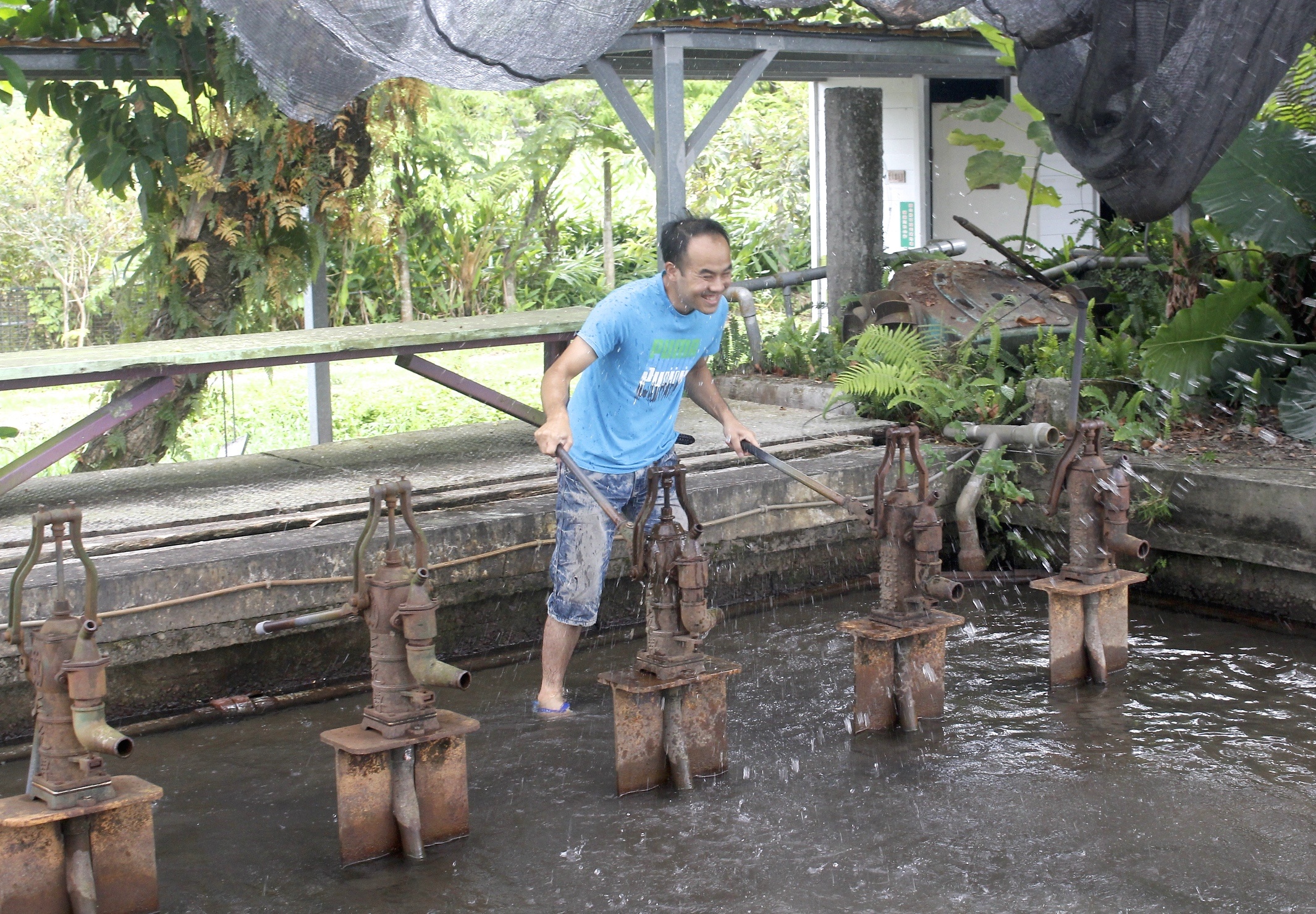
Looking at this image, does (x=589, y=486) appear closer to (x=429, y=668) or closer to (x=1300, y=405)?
(x=429, y=668)

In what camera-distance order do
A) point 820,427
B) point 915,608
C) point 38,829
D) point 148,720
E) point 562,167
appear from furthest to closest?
point 562,167 → point 820,427 → point 148,720 → point 915,608 → point 38,829

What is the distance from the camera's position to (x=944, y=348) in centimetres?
809

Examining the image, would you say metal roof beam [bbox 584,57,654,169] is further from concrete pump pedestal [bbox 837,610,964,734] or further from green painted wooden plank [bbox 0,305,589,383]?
concrete pump pedestal [bbox 837,610,964,734]

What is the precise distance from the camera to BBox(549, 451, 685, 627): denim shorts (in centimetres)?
504

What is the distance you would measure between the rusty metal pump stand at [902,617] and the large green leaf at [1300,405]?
309 centimetres

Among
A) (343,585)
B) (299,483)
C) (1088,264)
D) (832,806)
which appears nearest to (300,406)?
(299,483)

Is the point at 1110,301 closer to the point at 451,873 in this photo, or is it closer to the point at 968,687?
the point at 968,687

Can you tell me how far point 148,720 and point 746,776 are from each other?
2477mm

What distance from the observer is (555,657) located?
5172mm

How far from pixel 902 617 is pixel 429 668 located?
1.92 meters

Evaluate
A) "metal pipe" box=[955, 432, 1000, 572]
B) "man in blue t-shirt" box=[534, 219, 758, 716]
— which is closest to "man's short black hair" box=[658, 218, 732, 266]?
"man in blue t-shirt" box=[534, 219, 758, 716]

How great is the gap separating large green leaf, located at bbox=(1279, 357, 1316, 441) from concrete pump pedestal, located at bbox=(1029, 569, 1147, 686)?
208cm

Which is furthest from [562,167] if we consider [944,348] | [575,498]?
[575,498]

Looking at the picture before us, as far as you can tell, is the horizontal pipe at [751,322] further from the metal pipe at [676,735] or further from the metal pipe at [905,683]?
the metal pipe at [676,735]
